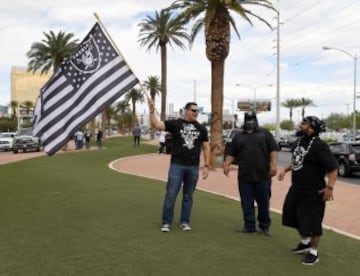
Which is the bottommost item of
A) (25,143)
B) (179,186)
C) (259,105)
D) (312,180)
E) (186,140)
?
(25,143)

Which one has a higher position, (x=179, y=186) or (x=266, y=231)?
(x=179, y=186)

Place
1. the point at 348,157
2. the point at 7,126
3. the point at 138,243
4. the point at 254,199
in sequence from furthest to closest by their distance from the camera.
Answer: the point at 7,126 < the point at 348,157 < the point at 254,199 < the point at 138,243

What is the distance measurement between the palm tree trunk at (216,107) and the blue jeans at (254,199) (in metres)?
14.4

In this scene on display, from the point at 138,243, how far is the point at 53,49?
A: 4461cm

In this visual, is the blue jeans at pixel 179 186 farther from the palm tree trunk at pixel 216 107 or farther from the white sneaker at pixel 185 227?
the palm tree trunk at pixel 216 107

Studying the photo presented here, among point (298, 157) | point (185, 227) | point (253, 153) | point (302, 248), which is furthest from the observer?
point (185, 227)

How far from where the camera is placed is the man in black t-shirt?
766 centimetres

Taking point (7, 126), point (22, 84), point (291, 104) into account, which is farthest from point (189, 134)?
point (22, 84)

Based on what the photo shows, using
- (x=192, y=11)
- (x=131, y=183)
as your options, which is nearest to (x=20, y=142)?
(x=192, y=11)

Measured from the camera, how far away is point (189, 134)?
7699mm

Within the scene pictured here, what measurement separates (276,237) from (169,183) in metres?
1.59

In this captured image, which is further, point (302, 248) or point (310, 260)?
point (302, 248)

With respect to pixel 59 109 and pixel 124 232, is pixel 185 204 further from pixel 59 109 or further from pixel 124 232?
pixel 59 109

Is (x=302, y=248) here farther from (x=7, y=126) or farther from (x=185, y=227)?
(x=7, y=126)
